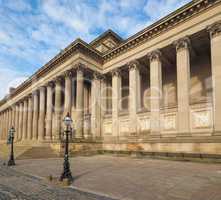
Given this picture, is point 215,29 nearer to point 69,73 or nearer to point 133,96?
point 133,96

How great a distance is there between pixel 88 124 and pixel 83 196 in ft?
70.0

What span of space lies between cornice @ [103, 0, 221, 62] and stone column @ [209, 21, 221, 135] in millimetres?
2235

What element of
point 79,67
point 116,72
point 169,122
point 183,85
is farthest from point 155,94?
point 79,67

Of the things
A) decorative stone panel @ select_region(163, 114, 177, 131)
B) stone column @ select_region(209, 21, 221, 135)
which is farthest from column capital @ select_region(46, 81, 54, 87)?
stone column @ select_region(209, 21, 221, 135)

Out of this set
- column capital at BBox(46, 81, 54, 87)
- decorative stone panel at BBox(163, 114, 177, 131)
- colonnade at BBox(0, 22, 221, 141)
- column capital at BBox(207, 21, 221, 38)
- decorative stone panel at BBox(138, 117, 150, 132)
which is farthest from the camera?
column capital at BBox(46, 81, 54, 87)

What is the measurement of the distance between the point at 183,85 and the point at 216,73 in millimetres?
3124

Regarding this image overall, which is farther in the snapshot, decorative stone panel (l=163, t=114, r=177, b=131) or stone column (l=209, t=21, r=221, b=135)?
decorative stone panel (l=163, t=114, r=177, b=131)

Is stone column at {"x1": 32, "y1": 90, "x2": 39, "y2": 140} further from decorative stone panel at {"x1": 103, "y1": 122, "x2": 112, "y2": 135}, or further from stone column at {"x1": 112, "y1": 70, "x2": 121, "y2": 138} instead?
stone column at {"x1": 112, "y1": 70, "x2": 121, "y2": 138}

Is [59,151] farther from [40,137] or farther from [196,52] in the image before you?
[196,52]

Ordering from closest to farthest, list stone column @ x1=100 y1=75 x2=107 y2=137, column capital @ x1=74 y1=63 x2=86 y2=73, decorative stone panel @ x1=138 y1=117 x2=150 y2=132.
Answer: decorative stone panel @ x1=138 y1=117 x2=150 y2=132 → column capital @ x1=74 y1=63 x2=86 y2=73 → stone column @ x1=100 y1=75 x2=107 y2=137

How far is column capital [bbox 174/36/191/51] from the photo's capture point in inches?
801

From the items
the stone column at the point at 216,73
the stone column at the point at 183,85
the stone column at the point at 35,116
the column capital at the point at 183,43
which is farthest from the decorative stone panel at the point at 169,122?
the stone column at the point at 35,116

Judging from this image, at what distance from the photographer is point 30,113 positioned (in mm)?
37188

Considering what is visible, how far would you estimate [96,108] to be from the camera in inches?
1115
